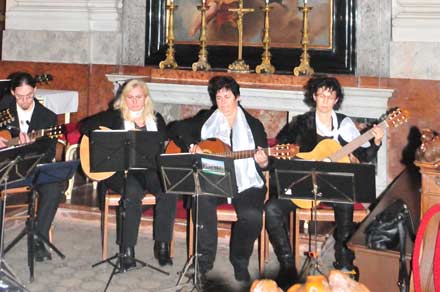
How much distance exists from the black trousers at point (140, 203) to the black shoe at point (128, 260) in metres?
0.06

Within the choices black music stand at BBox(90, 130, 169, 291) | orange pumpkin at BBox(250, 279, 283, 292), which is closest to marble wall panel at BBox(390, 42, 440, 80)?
black music stand at BBox(90, 130, 169, 291)

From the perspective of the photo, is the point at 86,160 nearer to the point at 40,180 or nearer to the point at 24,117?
the point at 40,180

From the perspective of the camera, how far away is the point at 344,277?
1855 millimetres

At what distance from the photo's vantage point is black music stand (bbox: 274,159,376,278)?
438 centimetres

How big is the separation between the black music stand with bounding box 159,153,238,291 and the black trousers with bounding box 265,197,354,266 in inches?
31.2

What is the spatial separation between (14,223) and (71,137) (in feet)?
3.59

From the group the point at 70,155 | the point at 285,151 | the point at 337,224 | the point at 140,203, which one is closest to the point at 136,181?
the point at 140,203

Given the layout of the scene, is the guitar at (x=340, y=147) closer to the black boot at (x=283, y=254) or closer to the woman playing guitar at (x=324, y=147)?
the woman playing guitar at (x=324, y=147)

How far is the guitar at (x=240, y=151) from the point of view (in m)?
4.98

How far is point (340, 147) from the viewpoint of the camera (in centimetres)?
524

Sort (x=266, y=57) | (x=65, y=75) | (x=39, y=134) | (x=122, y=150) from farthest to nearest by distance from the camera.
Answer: (x=65, y=75), (x=266, y=57), (x=39, y=134), (x=122, y=150)

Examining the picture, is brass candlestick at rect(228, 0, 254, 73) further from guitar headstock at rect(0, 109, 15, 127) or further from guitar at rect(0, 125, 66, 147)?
guitar headstock at rect(0, 109, 15, 127)

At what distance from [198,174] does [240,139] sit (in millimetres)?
868

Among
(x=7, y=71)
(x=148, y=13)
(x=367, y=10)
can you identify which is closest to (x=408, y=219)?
(x=367, y=10)
